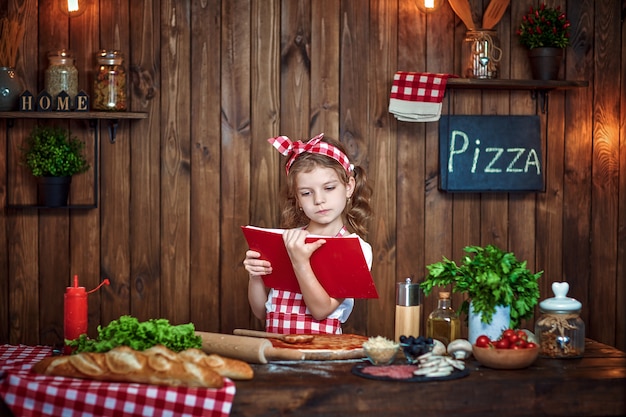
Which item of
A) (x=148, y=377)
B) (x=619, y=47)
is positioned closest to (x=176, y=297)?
(x=148, y=377)

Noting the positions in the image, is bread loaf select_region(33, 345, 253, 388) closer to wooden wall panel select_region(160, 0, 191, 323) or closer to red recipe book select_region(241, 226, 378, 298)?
red recipe book select_region(241, 226, 378, 298)

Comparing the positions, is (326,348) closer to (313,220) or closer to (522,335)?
(522,335)

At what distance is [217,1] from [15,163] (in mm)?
995

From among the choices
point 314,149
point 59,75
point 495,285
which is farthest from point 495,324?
point 59,75

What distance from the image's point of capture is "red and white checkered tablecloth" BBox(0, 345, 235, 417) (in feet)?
6.02

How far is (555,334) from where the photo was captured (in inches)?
88.0

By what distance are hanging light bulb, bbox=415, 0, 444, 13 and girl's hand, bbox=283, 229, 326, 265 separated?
4.35 ft

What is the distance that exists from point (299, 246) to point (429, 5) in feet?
4.52

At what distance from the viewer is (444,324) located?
7.75 feet

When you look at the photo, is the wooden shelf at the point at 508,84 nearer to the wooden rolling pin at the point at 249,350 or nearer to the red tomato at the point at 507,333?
the red tomato at the point at 507,333

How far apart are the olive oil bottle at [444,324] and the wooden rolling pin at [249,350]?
0.44m

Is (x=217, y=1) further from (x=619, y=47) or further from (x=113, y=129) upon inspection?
(x=619, y=47)

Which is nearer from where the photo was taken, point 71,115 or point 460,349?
point 460,349

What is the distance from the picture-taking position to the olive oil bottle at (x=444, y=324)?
2.36 m
